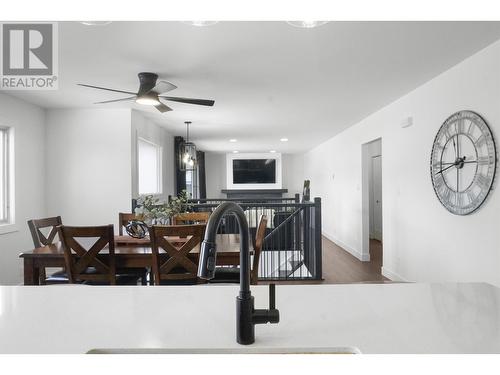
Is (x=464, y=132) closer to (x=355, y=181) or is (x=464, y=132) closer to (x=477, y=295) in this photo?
(x=477, y=295)

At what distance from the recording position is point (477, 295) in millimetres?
1163

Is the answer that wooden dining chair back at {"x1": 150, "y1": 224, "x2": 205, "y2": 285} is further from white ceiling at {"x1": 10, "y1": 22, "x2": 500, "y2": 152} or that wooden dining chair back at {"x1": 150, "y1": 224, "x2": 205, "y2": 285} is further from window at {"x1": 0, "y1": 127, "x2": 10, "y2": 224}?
window at {"x1": 0, "y1": 127, "x2": 10, "y2": 224}

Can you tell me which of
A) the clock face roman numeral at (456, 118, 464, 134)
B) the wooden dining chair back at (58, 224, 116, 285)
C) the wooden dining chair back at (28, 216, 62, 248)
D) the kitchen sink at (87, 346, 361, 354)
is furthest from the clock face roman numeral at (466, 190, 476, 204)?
the wooden dining chair back at (28, 216, 62, 248)

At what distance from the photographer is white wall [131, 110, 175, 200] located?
493 centimetres

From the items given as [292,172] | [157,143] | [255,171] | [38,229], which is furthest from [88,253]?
[292,172]

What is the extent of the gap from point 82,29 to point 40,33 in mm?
368

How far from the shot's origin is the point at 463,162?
298cm

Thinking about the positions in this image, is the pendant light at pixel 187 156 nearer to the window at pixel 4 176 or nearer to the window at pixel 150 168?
the window at pixel 150 168

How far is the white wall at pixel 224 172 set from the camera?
1176cm

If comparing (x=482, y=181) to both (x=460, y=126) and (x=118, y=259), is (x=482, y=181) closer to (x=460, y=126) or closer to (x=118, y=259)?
(x=460, y=126)

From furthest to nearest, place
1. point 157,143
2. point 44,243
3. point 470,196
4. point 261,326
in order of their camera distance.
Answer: point 157,143 < point 44,243 < point 470,196 < point 261,326

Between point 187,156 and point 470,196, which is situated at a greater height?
point 187,156

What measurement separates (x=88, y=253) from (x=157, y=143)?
392 cm

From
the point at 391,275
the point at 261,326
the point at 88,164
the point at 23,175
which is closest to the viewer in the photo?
the point at 261,326
